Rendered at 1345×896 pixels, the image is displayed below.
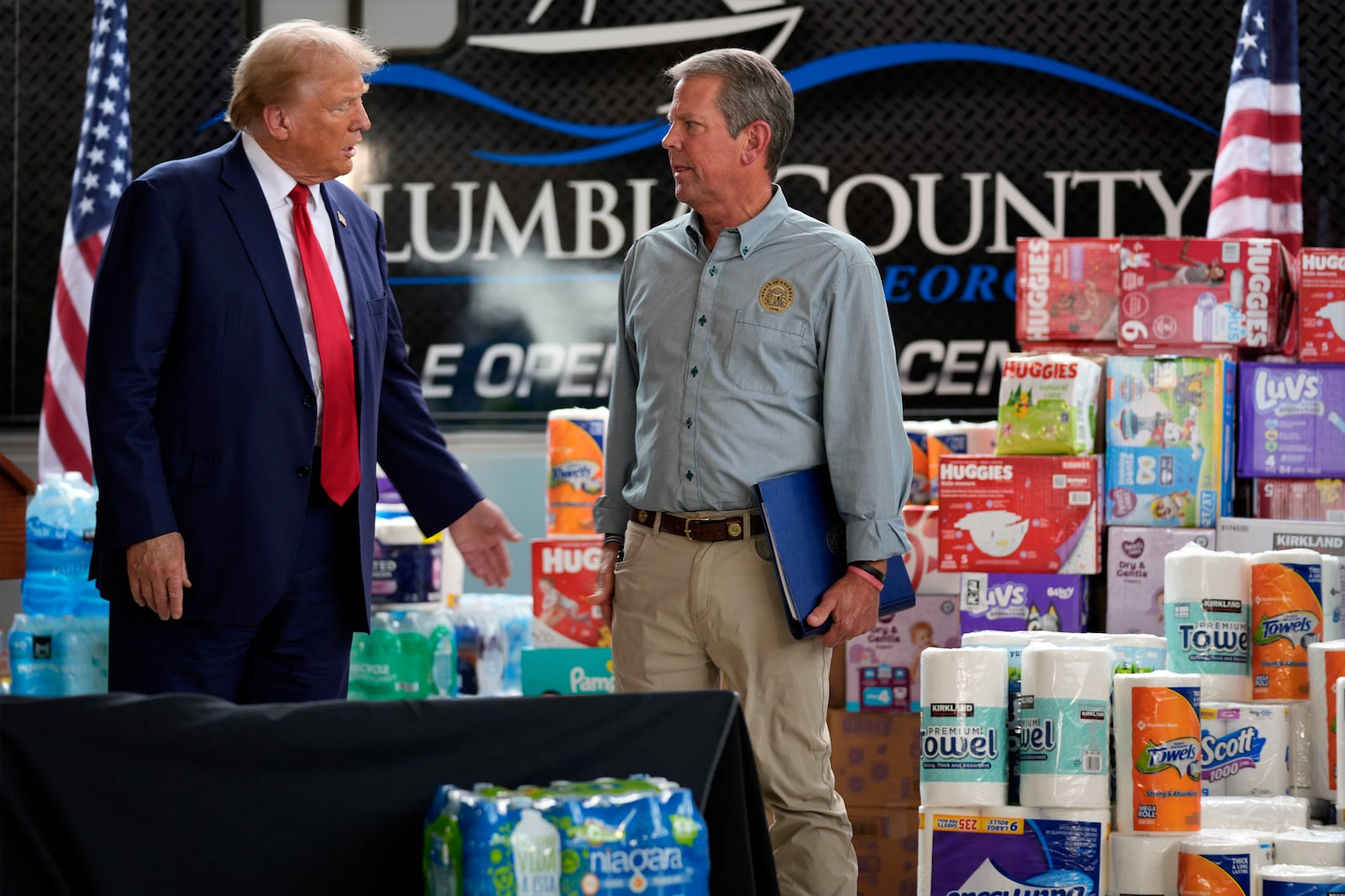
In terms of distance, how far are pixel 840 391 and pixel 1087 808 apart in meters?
0.81

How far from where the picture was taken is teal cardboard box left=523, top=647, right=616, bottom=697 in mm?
4055

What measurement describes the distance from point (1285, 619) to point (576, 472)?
6.20 ft

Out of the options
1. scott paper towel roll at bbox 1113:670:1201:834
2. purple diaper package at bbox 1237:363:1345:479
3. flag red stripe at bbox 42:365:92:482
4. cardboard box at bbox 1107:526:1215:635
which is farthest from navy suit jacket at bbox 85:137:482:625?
flag red stripe at bbox 42:365:92:482

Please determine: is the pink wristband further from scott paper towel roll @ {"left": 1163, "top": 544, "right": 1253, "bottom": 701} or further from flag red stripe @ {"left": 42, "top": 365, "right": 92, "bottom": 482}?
flag red stripe @ {"left": 42, "top": 365, "right": 92, "bottom": 482}

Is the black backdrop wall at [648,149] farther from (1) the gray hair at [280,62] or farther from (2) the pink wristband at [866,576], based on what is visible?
(1) the gray hair at [280,62]

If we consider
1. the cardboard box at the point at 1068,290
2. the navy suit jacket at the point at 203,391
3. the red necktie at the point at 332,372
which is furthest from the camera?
the cardboard box at the point at 1068,290

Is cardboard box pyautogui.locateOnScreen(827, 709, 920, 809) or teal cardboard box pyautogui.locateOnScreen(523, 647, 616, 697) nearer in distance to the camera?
cardboard box pyautogui.locateOnScreen(827, 709, 920, 809)

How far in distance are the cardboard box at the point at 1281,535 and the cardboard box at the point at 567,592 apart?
1.55 m

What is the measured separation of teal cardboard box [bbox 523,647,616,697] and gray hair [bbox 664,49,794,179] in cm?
168

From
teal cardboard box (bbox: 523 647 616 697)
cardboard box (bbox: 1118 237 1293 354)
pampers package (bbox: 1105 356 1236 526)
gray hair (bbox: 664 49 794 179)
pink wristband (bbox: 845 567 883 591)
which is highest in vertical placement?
gray hair (bbox: 664 49 794 179)

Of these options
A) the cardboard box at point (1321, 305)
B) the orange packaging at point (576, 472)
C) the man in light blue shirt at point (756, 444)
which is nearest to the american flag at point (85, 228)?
the orange packaging at point (576, 472)

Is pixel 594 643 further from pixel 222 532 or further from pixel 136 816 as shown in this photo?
pixel 136 816

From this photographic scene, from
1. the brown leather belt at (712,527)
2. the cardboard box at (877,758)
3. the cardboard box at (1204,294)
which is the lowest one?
the cardboard box at (877,758)

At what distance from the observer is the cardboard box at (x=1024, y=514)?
11.8 feet
